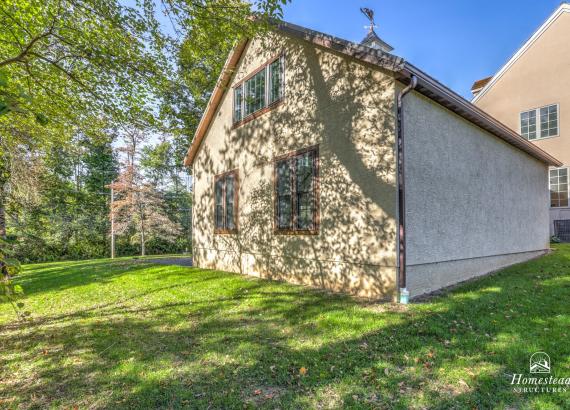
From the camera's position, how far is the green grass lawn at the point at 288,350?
3.02 m

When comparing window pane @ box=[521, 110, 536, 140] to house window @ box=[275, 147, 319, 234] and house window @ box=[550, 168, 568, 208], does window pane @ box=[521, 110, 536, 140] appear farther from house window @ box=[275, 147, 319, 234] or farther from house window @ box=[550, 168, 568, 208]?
house window @ box=[275, 147, 319, 234]

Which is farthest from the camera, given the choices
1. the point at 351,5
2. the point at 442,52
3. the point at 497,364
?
the point at 442,52

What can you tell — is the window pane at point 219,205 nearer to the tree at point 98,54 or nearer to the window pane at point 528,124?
the tree at point 98,54

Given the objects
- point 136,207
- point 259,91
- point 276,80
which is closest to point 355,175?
point 276,80

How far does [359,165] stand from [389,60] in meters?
2.02

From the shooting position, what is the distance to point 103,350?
4.30 meters

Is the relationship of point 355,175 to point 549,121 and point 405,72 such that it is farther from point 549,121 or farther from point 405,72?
point 549,121

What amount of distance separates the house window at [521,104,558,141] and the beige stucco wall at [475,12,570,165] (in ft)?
0.72

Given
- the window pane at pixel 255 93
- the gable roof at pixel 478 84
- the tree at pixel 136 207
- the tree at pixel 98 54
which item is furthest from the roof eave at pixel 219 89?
the gable roof at pixel 478 84

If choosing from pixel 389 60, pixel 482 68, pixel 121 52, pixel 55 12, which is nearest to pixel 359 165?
pixel 389 60

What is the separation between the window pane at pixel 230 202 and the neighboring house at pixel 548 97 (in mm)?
15530

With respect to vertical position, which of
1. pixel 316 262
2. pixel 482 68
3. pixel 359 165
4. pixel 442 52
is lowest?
pixel 316 262

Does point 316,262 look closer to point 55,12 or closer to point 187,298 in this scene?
point 187,298

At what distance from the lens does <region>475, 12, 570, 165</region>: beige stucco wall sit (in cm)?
1486
